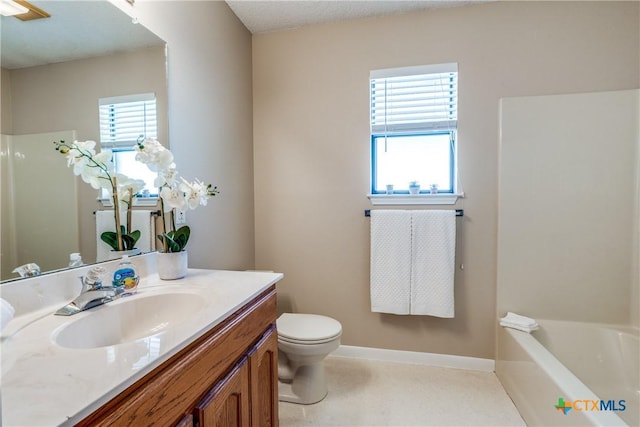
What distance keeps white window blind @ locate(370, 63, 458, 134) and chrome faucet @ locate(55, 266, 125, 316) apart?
6.03 ft

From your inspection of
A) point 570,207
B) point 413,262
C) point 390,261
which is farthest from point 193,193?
point 570,207

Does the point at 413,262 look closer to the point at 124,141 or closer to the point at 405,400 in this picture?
the point at 405,400

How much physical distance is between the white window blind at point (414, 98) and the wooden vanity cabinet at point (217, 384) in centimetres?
152

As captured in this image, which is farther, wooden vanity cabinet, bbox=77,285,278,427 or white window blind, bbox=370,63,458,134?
white window blind, bbox=370,63,458,134

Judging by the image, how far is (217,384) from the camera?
859mm

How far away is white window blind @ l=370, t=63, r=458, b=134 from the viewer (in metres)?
2.05

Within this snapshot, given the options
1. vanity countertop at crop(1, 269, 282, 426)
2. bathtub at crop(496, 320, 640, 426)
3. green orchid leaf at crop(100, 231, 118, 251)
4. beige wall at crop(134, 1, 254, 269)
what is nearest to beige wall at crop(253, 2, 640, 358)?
beige wall at crop(134, 1, 254, 269)

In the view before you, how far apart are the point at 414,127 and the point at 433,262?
0.96 m

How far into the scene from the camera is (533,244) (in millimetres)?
1923

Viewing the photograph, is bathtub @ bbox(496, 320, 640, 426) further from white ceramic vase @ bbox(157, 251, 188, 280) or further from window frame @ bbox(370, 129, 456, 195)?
white ceramic vase @ bbox(157, 251, 188, 280)

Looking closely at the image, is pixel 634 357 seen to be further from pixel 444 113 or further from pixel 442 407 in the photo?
pixel 444 113

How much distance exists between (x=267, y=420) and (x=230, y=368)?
42 centimetres

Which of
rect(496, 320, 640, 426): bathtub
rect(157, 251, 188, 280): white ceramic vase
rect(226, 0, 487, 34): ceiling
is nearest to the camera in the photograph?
rect(157, 251, 188, 280): white ceramic vase

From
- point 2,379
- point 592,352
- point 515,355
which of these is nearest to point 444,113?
point 515,355
